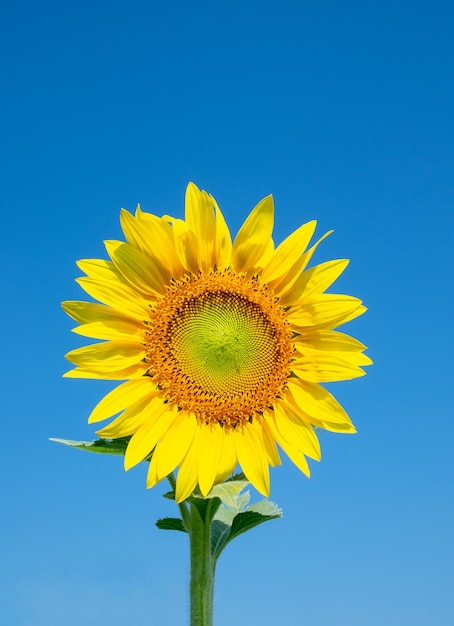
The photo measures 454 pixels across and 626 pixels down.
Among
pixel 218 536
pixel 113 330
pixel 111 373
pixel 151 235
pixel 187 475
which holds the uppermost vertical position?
pixel 151 235

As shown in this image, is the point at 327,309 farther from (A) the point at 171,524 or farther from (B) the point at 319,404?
(A) the point at 171,524

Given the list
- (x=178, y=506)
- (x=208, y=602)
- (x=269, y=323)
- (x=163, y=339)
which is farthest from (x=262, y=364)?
(x=208, y=602)

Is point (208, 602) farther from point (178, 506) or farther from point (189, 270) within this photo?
point (189, 270)

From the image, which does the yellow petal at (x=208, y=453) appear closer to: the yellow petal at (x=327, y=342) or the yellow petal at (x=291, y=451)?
the yellow petal at (x=291, y=451)

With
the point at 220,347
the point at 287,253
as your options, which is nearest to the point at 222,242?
the point at 287,253

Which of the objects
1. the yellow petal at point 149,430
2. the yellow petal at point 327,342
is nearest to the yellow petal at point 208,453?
the yellow petal at point 149,430

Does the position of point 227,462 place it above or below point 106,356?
below

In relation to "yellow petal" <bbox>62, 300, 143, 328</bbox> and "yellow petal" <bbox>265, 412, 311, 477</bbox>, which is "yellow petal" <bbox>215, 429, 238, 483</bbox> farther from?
"yellow petal" <bbox>62, 300, 143, 328</bbox>

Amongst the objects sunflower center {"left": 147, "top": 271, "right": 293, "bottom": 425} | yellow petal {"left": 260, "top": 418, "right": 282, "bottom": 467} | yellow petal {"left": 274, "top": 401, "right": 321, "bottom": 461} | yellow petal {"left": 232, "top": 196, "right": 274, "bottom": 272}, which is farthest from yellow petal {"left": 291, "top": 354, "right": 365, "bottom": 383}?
yellow petal {"left": 232, "top": 196, "right": 274, "bottom": 272}
